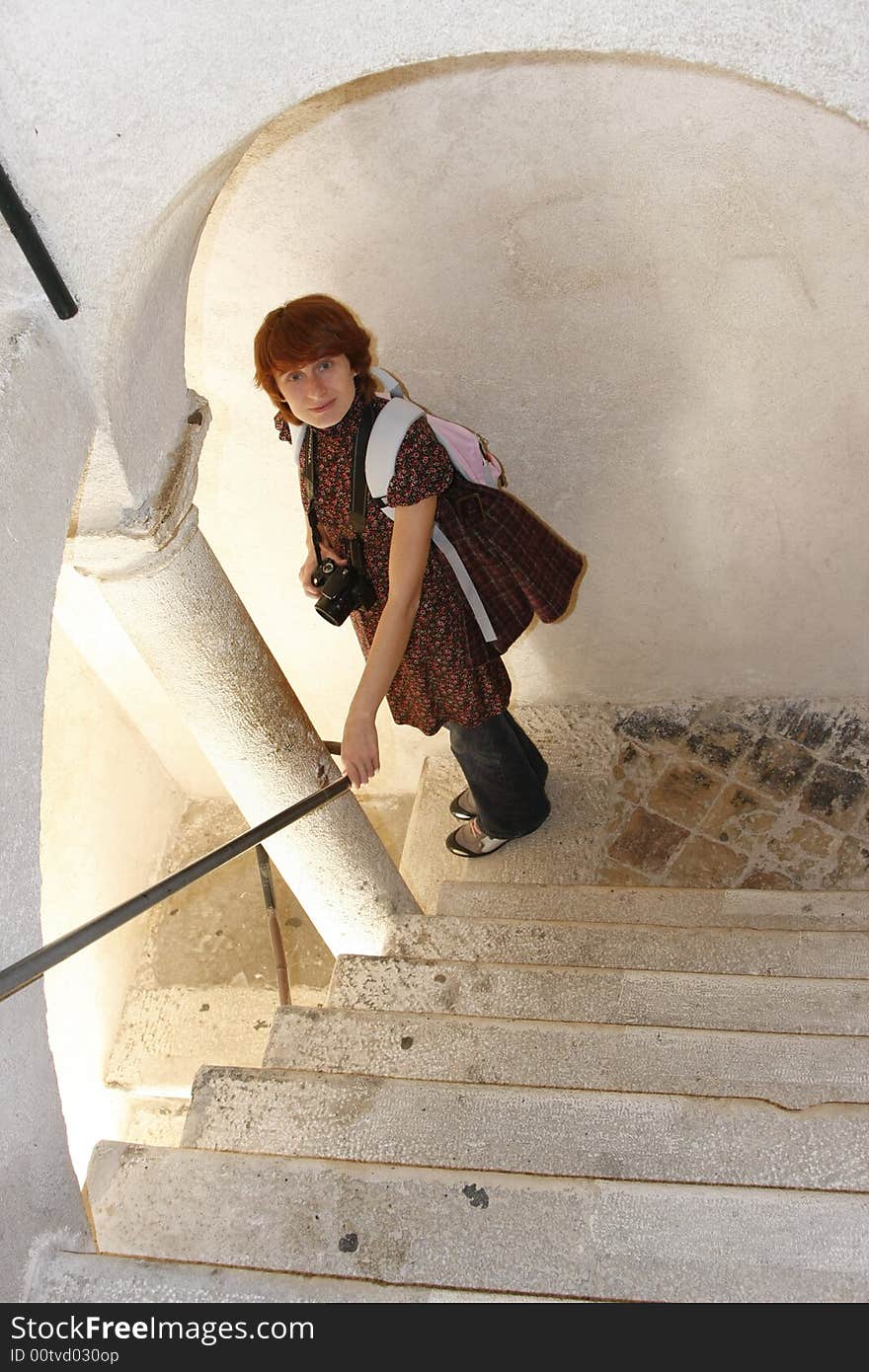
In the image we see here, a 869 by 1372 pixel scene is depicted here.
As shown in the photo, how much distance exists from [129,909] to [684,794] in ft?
9.96

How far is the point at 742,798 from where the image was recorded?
4.84m

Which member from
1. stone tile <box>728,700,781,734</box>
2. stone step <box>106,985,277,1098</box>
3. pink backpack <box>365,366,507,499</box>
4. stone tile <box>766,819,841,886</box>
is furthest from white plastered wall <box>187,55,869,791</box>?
stone step <box>106,985,277,1098</box>

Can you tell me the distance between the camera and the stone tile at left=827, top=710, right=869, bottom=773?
4844 mm

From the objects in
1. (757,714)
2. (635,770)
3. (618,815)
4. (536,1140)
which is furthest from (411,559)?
(757,714)

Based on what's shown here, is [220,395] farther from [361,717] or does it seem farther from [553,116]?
Result: [361,717]

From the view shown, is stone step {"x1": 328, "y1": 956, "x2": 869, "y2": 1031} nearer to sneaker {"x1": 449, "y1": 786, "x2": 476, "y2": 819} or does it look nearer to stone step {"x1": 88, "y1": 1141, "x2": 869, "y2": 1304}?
stone step {"x1": 88, "y1": 1141, "x2": 869, "y2": 1304}

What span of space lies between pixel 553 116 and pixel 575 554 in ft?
4.28

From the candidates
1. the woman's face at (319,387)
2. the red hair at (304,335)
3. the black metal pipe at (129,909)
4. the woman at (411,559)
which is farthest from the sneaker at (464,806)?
the red hair at (304,335)

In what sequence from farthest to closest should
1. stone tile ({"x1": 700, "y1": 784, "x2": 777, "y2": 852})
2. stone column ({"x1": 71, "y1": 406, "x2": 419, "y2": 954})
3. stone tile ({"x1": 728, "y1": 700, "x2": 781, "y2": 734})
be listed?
stone tile ({"x1": 728, "y1": 700, "x2": 781, "y2": 734})
stone tile ({"x1": 700, "y1": 784, "x2": 777, "y2": 852})
stone column ({"x1": 71, "y1": 406, "x2": 419, "y2": 954})

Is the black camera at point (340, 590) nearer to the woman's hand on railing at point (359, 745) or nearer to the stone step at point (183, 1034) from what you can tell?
the woman's hand on railing at point (359, 745)

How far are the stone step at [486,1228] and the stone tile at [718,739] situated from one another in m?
3.10

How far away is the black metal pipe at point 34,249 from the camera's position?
2188mm

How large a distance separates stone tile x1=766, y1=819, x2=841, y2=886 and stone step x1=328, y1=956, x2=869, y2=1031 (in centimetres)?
152

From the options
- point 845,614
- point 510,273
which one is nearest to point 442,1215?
point 510,273
